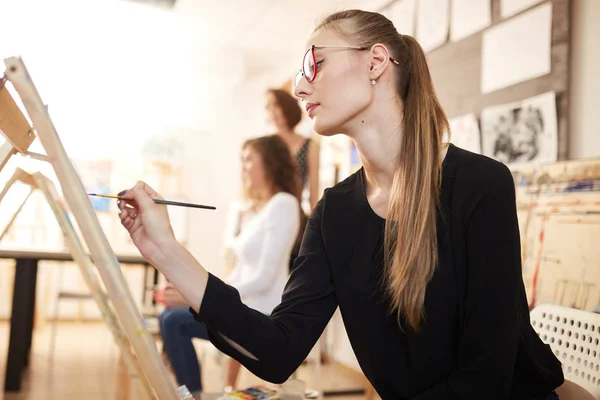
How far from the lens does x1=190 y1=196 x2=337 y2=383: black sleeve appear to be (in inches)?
34.3

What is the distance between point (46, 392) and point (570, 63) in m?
2.85

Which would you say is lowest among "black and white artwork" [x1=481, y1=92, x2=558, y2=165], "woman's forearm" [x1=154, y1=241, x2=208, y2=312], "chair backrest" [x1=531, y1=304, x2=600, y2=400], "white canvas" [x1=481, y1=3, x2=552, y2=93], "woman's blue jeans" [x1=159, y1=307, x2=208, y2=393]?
"woman's blue jeans" [x1=159, y1=307, x2=208, y2=393]

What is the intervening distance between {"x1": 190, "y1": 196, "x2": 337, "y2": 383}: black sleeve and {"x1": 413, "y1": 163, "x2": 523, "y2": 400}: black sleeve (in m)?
0.24

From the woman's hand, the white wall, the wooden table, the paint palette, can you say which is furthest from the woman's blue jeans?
the white wall

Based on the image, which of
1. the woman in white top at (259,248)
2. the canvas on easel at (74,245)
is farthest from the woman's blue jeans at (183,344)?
the canvas on easel at (74,245)

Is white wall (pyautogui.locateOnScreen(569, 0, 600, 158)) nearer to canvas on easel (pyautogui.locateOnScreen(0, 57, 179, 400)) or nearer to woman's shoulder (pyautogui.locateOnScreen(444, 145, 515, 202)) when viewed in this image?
woman's shoulder (pyautogui.locateOnScreen(444, 145, 515, 202))

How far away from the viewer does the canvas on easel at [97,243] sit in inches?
26.1

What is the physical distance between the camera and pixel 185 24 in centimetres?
440

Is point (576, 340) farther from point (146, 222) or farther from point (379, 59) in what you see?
point (146, 222)

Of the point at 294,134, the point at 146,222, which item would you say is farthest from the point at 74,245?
the point at 294,134

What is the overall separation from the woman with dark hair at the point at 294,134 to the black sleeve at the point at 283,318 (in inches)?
72.8

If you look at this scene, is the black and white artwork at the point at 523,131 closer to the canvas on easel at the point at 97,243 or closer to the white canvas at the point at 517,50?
the white canvas at the point at 517,50

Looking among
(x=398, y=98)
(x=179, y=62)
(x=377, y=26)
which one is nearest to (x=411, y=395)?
(x=398, y=98)

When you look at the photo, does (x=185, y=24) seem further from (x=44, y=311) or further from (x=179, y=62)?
(x=44, y=311)
